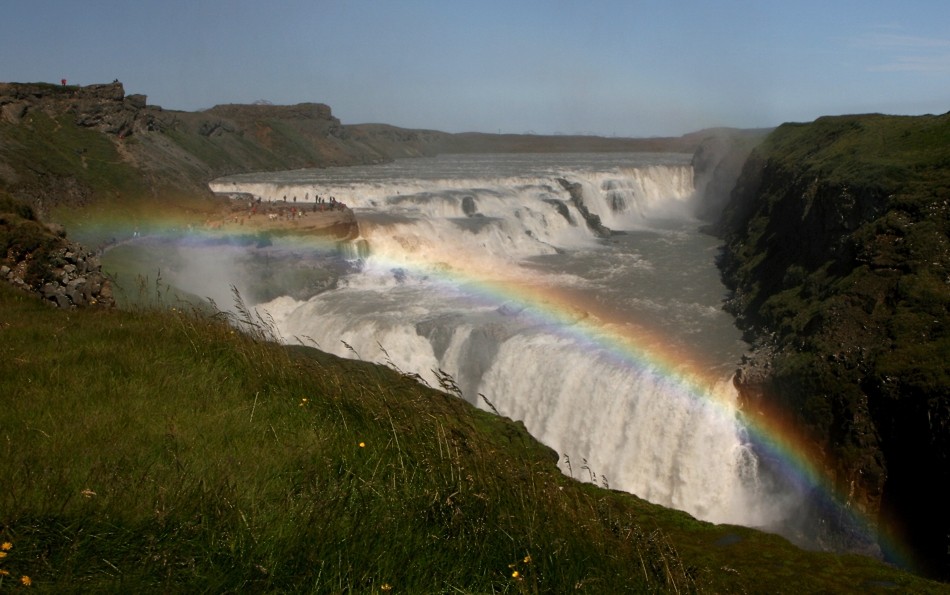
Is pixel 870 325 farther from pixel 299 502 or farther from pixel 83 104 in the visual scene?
pixel 83 104

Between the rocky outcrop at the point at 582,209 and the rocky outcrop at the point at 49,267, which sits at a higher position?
the rocky outcrop at the point at 49,267

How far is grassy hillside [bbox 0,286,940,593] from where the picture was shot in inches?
118

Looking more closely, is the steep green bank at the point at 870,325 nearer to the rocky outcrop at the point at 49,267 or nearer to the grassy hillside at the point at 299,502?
the grassy hillside at the point at 299,502

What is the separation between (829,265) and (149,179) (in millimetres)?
27721

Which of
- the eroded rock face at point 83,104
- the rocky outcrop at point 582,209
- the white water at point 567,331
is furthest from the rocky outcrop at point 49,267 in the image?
the eroded rock face at point 83,104

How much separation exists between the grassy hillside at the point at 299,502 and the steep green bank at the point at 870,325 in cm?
704

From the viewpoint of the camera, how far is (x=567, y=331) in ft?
55.2

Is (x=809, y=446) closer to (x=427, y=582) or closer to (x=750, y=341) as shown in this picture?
(x=750, y=341)

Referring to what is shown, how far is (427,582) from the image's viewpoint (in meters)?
3.11

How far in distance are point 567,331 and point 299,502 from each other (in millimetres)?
13703

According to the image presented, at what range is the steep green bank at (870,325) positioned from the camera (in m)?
10.4

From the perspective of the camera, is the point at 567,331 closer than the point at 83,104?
Yes

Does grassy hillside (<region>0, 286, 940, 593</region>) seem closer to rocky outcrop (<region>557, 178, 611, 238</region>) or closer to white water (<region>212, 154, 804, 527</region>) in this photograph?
white water (<region>212, 154, 804, 527</region>)

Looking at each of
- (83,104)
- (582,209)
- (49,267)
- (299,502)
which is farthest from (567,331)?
(83,104)
